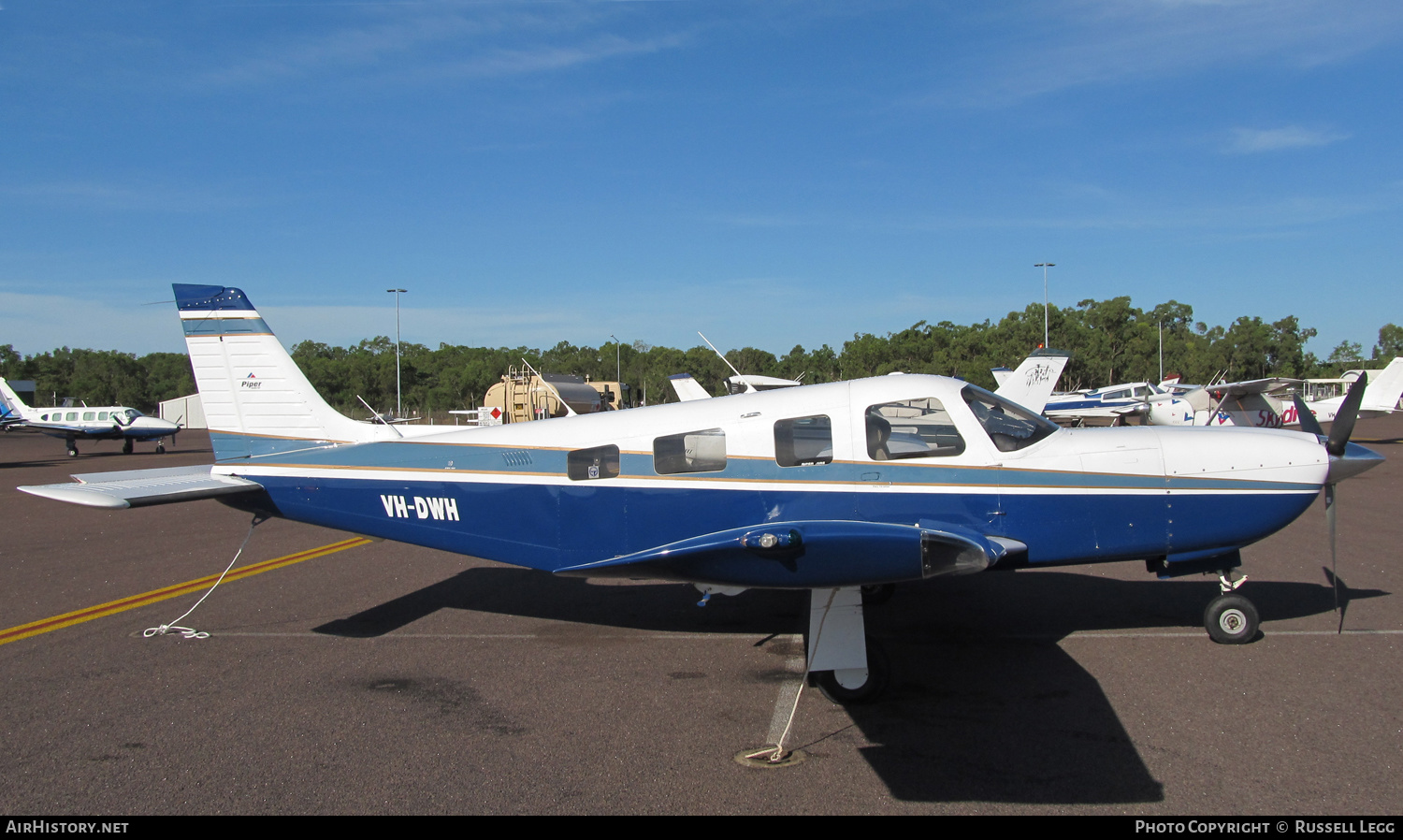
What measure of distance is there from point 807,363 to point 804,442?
257 feet

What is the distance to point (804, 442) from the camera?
18.5 feet

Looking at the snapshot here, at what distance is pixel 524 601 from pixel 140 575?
5.08 meters

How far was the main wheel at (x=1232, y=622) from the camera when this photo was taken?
6047mm

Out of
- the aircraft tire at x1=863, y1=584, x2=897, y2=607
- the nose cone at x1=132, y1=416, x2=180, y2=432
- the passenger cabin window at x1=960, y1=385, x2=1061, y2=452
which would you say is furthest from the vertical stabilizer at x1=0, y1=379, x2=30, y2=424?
the passenger cabin window at x1=960, y1=385, x2=1061, y2=452

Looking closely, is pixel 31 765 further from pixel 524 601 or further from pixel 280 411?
pixel 524 601

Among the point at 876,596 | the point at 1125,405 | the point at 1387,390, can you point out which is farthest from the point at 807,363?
the point at 876,596

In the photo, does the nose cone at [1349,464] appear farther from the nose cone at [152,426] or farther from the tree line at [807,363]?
the tree line at [807,363]

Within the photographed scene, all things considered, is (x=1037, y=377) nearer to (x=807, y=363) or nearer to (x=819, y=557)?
(x=819, y=557)

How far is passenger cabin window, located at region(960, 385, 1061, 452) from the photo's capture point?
564 centimetres

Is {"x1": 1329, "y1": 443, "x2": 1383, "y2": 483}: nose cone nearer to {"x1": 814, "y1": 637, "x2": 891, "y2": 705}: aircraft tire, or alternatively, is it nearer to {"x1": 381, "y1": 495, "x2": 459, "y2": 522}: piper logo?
{"x1": 814, "y1": 637, "x2": 891, "y2": 705}: aircraft tire

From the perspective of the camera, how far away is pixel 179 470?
736 centimetres

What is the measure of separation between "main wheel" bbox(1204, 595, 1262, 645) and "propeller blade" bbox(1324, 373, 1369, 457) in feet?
4.44

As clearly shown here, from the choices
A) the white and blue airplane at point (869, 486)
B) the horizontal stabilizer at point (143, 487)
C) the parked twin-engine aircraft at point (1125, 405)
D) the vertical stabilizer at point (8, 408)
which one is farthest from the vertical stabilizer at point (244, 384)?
the vertical stabilizer at point (8, 408)

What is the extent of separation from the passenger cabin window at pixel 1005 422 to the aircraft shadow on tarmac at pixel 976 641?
169cm
